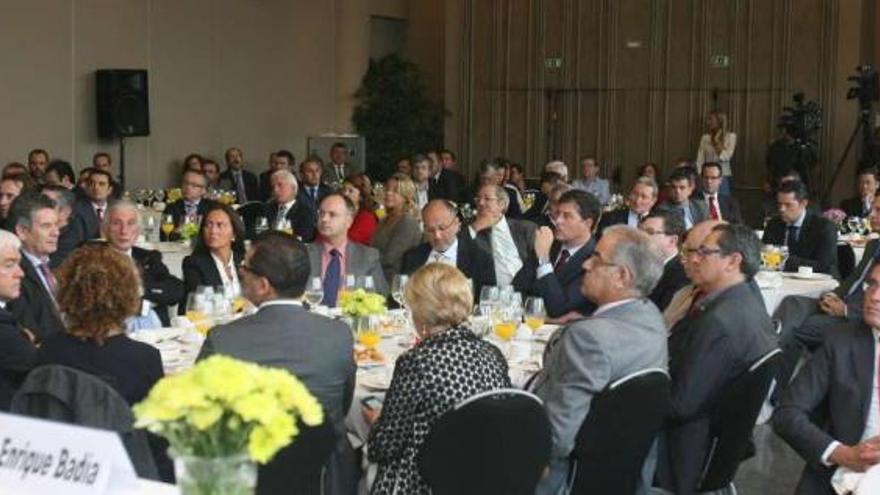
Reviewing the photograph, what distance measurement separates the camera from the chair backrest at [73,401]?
338 centimetres

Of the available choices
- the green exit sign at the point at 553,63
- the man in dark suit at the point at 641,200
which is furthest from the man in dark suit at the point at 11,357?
the green exit sign at the point at 553,63

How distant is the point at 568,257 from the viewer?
669 centimetres

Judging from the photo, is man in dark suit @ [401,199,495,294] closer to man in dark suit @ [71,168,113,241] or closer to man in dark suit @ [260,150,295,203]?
man in dark suit @ [71,168,113,241]

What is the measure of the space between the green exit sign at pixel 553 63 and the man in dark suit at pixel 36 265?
518 inches

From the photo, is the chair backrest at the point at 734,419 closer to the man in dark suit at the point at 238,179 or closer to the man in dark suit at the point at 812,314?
the man in dark suit at the point at 812,314

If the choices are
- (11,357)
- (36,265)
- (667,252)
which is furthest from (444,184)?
(11,357)

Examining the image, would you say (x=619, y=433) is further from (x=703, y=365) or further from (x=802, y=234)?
(x=802, y=234)

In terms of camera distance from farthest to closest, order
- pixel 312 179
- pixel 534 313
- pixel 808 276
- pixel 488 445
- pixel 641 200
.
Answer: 1. pixel 312 179
2. pixel 641 200
3. pixel 808 276
4. pixel 534 313
5. pixel 488 445

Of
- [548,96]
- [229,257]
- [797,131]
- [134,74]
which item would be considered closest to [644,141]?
[548,96]

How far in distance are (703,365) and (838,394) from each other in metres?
0.65

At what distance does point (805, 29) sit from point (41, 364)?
14512 mm

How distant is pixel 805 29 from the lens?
55.5 ft

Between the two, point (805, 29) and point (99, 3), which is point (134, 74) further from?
point (805, 29)

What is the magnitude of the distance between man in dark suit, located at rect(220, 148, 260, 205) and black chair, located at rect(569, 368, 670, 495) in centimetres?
1145
